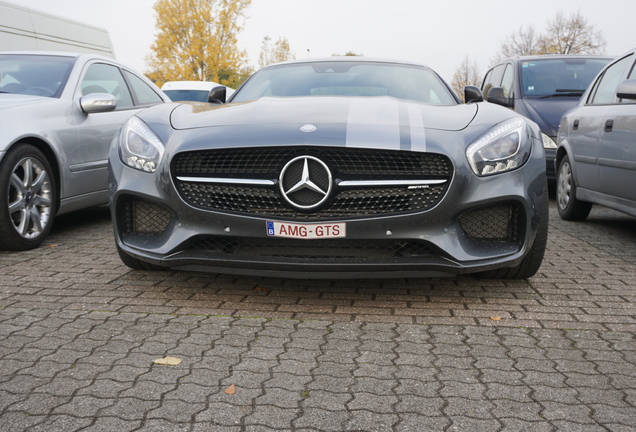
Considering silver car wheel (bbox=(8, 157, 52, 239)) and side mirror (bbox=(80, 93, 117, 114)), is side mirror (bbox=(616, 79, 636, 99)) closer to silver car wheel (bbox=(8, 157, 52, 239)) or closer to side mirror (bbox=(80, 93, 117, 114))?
side mirror (bbox=(80, 93, 117, 114))

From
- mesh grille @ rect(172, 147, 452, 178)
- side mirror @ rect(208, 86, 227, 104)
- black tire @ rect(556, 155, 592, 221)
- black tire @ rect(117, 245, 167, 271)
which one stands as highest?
side mirror @ rect(208, 86, 227, 104)

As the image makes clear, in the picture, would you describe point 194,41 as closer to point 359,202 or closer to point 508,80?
point 508,80

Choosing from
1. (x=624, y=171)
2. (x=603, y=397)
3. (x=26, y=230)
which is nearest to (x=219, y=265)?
(x=603, y=397)

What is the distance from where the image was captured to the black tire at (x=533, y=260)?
4084 millimetres

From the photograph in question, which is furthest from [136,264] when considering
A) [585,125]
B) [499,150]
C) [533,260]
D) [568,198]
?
[568,198]

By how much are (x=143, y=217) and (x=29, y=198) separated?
1.91 m

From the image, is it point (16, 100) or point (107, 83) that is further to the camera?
point (107, 83)

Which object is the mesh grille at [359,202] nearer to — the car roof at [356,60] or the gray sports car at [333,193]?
the gray sports car at [333,193]

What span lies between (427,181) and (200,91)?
16570mm

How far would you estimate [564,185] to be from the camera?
7.39 meters

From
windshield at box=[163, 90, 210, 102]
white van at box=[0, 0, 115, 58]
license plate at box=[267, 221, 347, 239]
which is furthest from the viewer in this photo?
windshield at box=[163, 90, 210, 102]

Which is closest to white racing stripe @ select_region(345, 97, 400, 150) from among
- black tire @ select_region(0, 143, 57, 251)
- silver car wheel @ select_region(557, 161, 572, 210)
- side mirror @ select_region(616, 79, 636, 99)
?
side mirror @ select_region(616, 79, 636, 99)

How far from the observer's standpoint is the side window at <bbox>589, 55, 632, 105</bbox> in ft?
20.9

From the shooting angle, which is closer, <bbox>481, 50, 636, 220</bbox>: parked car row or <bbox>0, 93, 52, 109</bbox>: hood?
<bbox>0, 93, 52, 109</bbox>: hood
